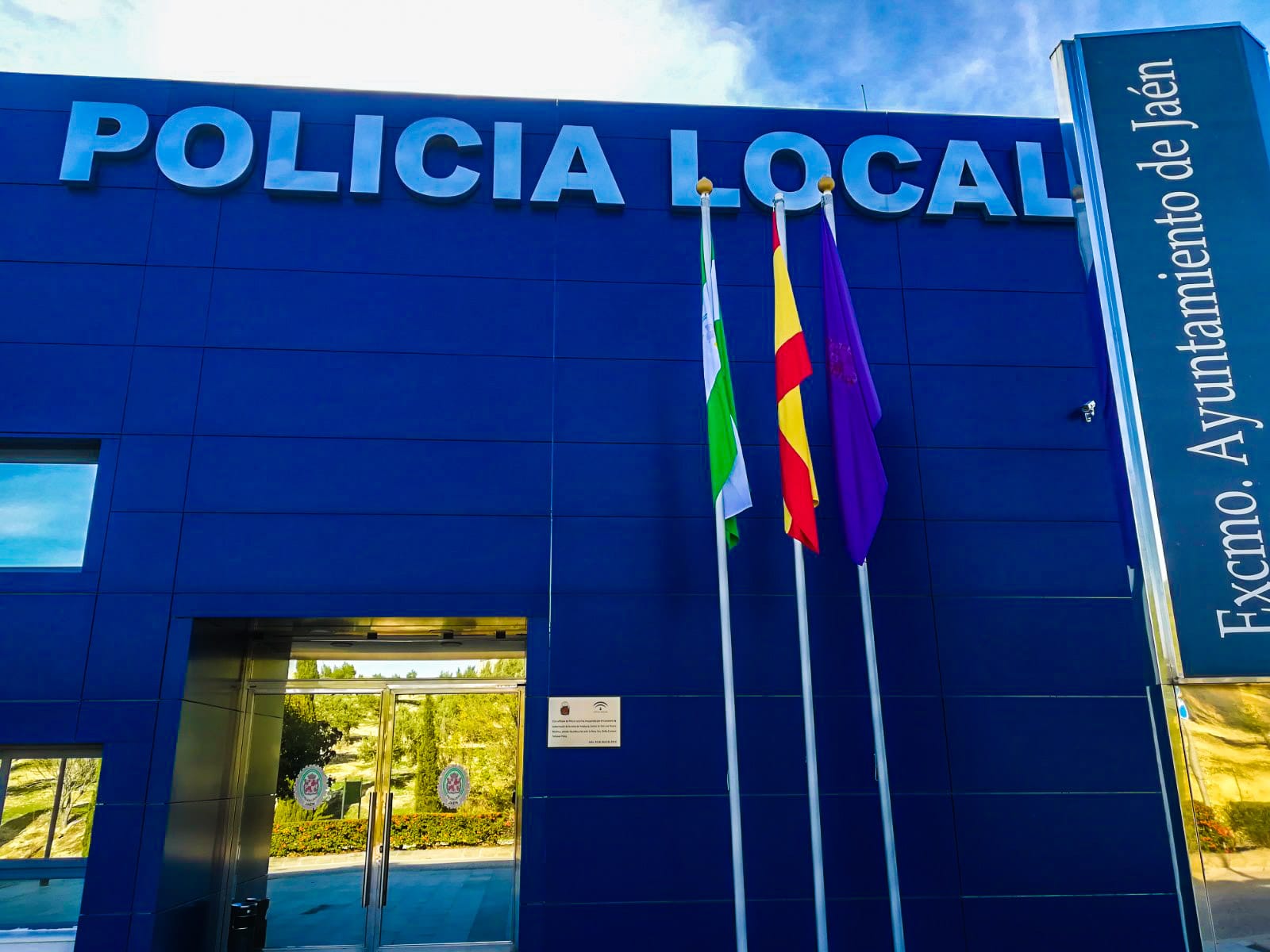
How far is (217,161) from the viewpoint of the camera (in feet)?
26.5

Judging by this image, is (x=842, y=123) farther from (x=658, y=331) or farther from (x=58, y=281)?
(x=58, y=281)

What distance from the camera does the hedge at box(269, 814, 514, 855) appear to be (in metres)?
7.70

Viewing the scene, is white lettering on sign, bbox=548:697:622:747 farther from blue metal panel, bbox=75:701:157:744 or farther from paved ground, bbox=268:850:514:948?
blue metal panel, bbox=75:701:157:744

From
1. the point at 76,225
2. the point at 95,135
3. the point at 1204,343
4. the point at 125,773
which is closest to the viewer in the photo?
the point at 1204,343

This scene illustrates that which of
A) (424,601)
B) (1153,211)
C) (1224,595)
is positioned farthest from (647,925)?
(1153,211)

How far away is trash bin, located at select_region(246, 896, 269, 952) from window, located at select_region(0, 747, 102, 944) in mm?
1247

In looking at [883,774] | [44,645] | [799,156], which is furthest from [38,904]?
[799,156]

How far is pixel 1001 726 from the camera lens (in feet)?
23.4

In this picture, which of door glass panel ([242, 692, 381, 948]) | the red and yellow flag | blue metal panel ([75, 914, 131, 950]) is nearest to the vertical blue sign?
the red and yellow flag

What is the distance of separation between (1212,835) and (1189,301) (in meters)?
3.01

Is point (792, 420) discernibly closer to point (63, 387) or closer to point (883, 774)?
point (883, 774)

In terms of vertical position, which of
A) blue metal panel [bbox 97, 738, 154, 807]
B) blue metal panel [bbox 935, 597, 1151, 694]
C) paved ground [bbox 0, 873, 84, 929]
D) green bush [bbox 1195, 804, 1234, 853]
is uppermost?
blue metal panel [bbox 935, 597, 1151, 694]

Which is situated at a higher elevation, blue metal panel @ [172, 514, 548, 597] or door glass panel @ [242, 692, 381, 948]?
blue metal panel @ [172, 514, 548, 597]

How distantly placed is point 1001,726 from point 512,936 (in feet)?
14.1
